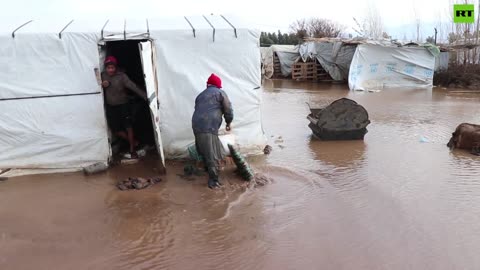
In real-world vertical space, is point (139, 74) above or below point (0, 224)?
above

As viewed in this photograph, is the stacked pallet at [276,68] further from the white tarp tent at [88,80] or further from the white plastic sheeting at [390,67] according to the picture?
the white tarp tent at [88,80]

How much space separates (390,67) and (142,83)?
1405 cm

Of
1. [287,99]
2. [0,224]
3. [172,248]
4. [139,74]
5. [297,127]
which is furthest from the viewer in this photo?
[287,99]

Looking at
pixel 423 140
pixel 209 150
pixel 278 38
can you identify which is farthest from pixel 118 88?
pixel 278 38

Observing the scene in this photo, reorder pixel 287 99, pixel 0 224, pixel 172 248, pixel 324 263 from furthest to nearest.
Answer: pixel 287 99 < pixel 0 224 < pixel 172 248 < pixel 324 263

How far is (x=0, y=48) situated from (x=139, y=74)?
3088mm

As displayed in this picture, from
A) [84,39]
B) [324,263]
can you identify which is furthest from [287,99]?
[324,263]

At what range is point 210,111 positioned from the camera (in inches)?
234

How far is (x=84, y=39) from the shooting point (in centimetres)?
659

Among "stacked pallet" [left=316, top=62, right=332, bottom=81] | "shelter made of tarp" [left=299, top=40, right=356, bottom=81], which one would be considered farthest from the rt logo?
"stacked pallet" [left=316, top=62, right=332, bottom=81]

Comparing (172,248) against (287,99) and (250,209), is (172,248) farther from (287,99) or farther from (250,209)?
(287,99)

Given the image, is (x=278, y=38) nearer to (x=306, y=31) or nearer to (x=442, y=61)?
(x=306, y=31)

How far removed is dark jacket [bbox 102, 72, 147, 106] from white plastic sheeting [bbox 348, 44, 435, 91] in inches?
550

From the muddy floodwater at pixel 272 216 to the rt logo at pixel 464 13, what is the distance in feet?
48.8
